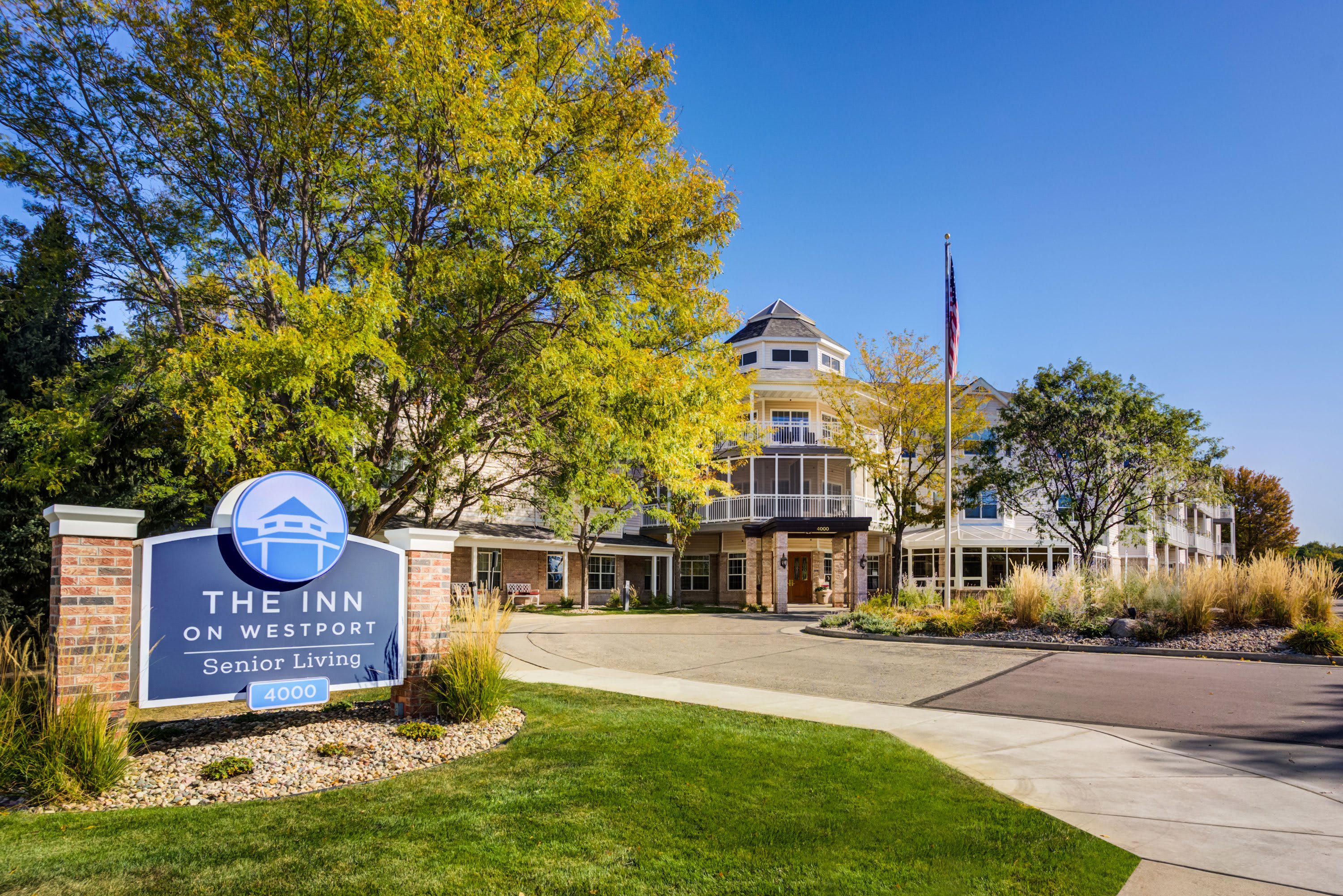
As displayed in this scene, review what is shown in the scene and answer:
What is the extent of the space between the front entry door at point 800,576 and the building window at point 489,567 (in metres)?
12.6

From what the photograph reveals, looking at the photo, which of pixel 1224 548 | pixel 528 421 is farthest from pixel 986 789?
pixel 1224 548

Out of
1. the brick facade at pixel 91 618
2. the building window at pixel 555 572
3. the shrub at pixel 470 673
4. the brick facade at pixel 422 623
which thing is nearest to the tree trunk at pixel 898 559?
the building window at pixel 555 572

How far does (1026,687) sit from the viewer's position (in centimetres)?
1113

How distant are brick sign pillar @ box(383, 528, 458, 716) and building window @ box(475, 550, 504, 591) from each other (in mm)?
22124

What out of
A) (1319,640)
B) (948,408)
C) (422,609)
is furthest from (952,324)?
(422,609)

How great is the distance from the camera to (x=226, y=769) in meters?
6.21

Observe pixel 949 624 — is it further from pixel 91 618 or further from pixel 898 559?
pixel 91 618

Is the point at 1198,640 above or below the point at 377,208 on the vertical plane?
below

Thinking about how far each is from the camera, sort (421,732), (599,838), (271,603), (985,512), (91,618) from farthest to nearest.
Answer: (985,512)
(421,732)
(271,603)
(91,618)
(599,838)

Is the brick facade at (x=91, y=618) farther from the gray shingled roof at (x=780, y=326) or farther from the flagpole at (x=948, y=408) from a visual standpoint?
the gray shingled roof at (x=780, y=326)

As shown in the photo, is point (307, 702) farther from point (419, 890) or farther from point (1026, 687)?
point (1026, 687)

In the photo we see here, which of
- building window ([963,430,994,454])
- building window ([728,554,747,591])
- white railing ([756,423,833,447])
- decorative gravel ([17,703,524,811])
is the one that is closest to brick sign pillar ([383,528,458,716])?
decorative gravel ([17,703,524,811])

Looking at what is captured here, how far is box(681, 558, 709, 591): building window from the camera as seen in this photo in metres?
37.2

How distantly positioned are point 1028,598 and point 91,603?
53.8 feet
